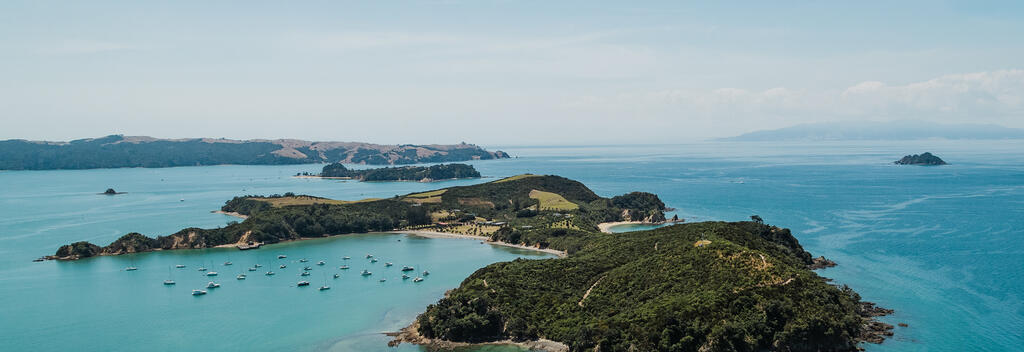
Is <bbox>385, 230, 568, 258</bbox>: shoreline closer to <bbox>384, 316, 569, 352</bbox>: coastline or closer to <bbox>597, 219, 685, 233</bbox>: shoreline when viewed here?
<bbox>597, 219, 685, 233</bbox>: shoreline

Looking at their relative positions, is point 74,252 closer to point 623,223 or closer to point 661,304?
point 661,304

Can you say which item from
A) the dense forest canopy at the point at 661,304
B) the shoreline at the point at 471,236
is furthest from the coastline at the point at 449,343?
the shoreline at the point at 471,236

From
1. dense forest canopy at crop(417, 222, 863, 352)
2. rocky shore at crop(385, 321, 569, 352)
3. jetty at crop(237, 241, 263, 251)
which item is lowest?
rocky shore at crop(385, 321, 569, 352)

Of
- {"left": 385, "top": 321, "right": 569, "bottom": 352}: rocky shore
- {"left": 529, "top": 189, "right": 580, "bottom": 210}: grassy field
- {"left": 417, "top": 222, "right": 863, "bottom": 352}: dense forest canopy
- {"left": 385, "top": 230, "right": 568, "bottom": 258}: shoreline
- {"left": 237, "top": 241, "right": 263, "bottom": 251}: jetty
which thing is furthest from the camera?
{"left": 529, "top": 189, "right": 580, "bottom": 210}: grassy field

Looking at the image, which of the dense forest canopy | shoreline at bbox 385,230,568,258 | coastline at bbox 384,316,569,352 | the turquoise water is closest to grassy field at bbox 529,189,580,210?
the turquoise water

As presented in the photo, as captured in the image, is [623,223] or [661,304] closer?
[661,304]

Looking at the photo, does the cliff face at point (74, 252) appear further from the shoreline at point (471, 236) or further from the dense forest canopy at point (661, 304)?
the dense forest canopy at point (661, 304)

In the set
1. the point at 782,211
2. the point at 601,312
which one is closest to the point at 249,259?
the point at 601,312

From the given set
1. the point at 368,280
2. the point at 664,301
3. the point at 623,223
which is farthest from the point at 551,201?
the point at 664,301

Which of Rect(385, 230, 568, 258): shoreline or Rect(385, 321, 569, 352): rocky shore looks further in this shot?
Rect(385, 230, 568, 258): shoreline
